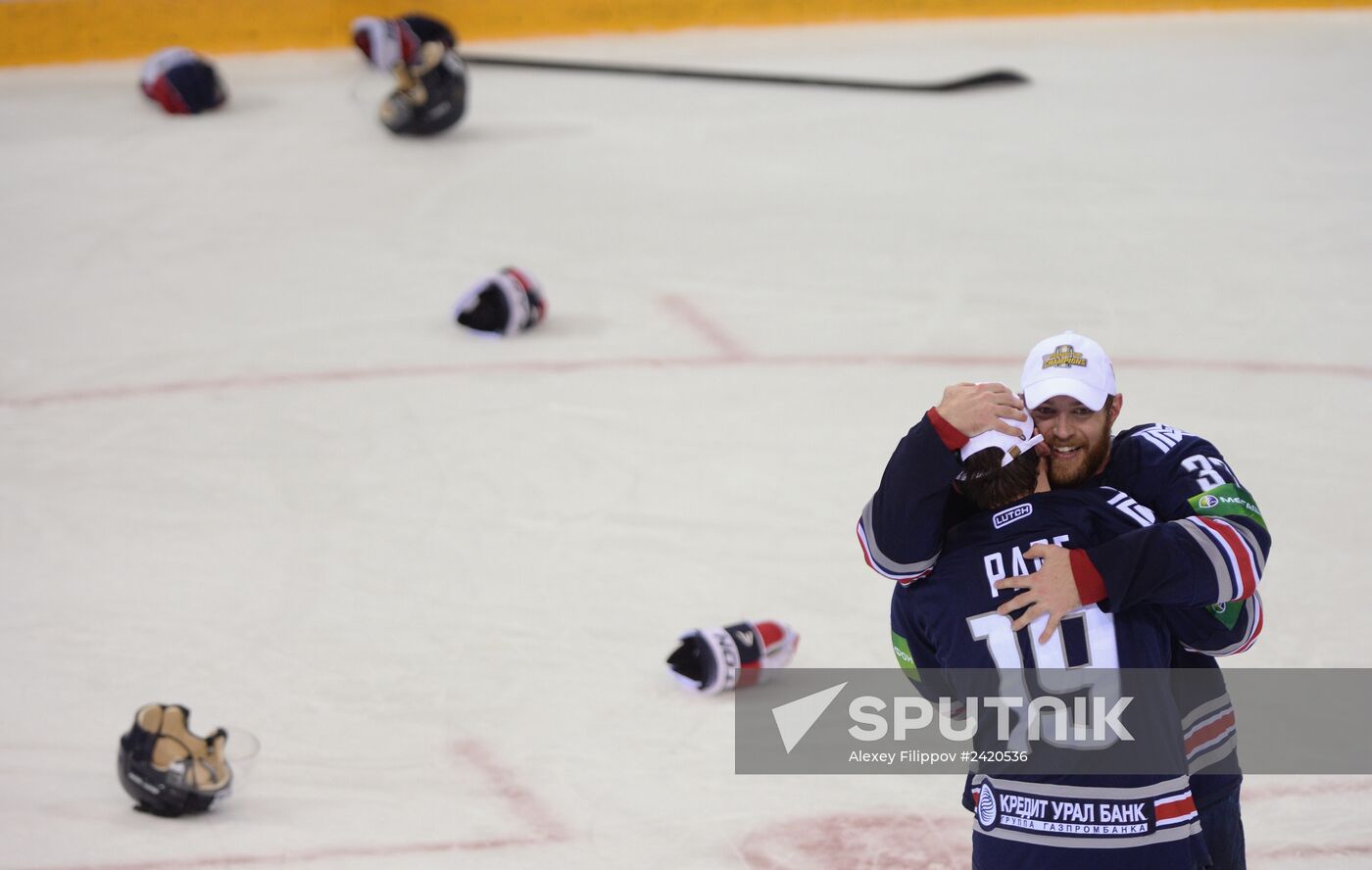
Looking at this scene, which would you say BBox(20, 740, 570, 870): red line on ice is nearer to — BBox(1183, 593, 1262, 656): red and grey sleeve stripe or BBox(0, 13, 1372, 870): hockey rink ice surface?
BBox(0, 13, 1372, 870): hockey rink ice surface

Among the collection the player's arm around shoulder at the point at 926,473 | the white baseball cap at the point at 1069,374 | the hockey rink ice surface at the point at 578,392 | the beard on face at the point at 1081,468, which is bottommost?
the player's arm around shoulder at the point at 926,473

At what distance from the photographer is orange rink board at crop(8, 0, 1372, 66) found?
10.5m

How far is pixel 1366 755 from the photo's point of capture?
409cm

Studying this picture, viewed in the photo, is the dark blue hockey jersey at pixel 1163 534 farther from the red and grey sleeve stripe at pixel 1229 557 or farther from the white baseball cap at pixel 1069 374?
the white baseball cap at pixel 1069 374

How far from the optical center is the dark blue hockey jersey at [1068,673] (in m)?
2.43

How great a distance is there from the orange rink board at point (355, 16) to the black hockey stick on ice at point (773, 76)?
0.55 meters

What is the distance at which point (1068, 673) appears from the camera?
2428 mm

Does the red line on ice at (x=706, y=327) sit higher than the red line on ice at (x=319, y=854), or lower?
higher

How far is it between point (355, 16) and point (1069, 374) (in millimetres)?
9097

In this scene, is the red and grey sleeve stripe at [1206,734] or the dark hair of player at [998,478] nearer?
the dark hair of player at [998,478]

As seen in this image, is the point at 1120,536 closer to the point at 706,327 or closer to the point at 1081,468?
the point at 1081,468

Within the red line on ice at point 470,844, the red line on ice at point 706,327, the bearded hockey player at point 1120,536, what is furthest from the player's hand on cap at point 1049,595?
the red line on ice at point 706,327

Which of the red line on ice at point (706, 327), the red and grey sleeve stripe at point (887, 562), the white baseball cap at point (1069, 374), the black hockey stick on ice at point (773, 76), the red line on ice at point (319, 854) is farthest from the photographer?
the black hockey stick on ice at point (773, 76)

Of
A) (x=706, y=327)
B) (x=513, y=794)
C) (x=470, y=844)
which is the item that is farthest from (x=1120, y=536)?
(x=706, y=327)
